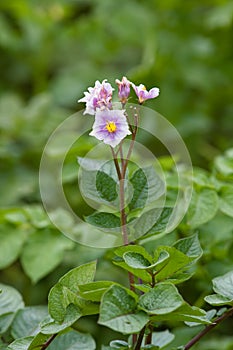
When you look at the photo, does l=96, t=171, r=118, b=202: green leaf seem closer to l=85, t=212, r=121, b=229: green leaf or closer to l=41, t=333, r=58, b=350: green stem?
l=85, t=212, r=121, b=229: green leaf

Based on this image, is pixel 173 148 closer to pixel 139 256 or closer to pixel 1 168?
pixel 1 168

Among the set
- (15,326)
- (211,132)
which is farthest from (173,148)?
(15,326)

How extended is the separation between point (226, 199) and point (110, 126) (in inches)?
13.5

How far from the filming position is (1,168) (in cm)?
163

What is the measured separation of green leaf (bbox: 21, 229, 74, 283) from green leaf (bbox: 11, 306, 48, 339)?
7.2 inches

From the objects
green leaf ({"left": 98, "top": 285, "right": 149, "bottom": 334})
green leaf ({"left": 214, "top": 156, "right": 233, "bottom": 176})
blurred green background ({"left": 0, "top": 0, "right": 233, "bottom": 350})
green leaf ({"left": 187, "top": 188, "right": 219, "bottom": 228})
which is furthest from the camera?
blurred green background ({"left": 0, "top": 0, "right": 233, "bottom": 350})

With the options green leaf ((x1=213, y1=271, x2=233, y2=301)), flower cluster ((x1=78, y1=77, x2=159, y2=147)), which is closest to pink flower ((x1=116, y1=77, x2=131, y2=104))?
flower cluster ((x1=78, y1=77, x2=159, y2=147))

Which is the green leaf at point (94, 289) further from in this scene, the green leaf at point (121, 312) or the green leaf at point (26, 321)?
the green leaf at point (26, 321)

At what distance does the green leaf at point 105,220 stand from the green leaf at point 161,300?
125 mm

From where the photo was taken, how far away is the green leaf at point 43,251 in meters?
1.10

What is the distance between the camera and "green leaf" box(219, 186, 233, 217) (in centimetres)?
102

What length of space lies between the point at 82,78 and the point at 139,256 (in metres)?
1.40

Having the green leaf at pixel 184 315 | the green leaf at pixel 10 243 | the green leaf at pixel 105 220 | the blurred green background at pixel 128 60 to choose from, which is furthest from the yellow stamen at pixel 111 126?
the blurred green background at pixel 128 60

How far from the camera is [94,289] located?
2.39 feet
